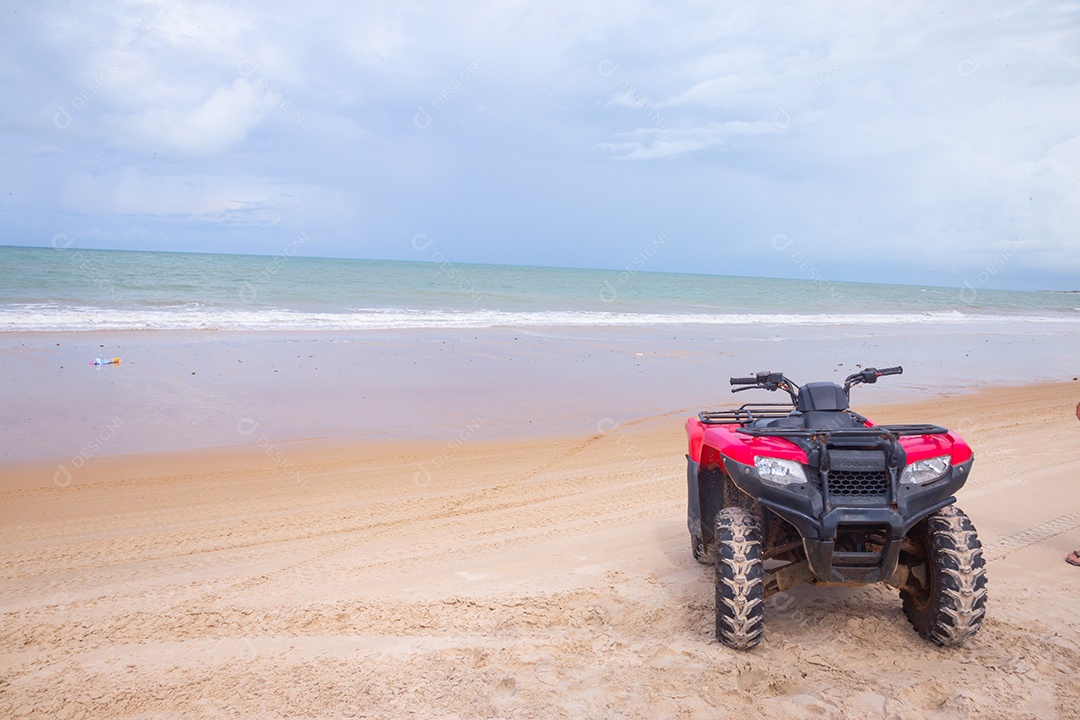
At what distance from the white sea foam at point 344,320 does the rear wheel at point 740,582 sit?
1852cm

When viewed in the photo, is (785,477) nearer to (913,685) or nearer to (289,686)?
(913,685)

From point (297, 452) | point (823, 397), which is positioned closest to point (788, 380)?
point (823, 397)

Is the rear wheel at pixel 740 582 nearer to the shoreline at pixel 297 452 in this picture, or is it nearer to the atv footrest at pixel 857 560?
the atv footrest at pixel 857 560

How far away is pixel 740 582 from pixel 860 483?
29.2 inches

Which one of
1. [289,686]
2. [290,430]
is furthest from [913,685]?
[290,430]

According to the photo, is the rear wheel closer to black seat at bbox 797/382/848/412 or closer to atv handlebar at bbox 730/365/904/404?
black seat at bbox 797/382/848/412

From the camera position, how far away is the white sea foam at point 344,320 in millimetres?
19500

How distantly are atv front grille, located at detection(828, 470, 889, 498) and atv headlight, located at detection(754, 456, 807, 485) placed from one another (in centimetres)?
15

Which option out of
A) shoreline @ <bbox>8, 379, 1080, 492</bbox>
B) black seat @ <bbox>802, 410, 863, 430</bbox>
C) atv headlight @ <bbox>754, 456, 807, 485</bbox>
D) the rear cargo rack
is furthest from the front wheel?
shoreline @ <bbox>8, 379, 1080, 492</bbox>

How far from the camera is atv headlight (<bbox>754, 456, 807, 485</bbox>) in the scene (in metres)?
3.41

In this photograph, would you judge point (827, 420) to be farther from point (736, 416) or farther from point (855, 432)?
point (736, 416)

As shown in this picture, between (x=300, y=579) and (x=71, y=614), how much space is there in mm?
1241

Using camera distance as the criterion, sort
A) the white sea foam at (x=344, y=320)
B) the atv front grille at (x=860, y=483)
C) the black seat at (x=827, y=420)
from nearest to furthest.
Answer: the atv front grille at (x=860, y=483) → the black seat at (x=827, y=420) → the white sea foam at (x=344, y=320)

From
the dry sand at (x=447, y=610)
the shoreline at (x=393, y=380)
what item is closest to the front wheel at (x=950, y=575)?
the dry sand at (x=447, y=610)
